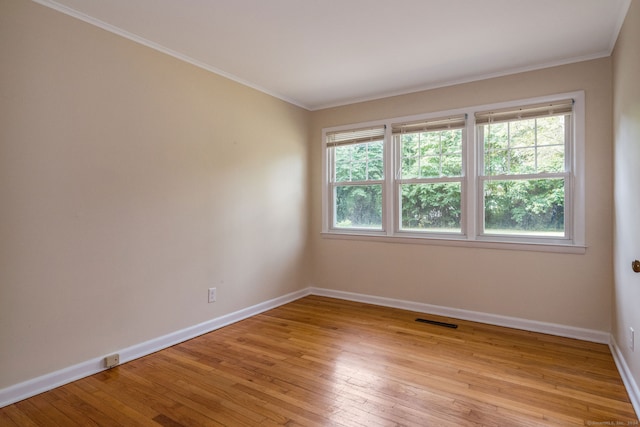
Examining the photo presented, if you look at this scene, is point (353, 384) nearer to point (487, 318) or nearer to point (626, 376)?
point (626, 376)

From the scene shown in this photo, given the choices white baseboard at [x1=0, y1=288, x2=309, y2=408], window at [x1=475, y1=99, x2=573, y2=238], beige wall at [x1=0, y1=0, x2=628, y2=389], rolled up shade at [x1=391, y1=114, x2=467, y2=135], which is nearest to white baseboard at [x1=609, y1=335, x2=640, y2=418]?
beige wall at [x1=0, y1=0, x2=628, y2=389]

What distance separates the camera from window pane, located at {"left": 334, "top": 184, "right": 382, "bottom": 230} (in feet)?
14.4

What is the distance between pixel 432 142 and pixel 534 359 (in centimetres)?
229

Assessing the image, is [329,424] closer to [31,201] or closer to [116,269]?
[116,269]

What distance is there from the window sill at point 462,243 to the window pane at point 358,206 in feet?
0.49

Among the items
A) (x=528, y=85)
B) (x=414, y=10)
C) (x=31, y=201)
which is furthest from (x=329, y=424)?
(x=528, y=85)

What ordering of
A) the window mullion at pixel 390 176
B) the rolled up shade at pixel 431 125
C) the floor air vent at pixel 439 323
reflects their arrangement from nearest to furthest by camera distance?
the floor air vent at pixel 439 323 < the rolled up shade at pixel 431 125 < the window mullion at pixel 390 176

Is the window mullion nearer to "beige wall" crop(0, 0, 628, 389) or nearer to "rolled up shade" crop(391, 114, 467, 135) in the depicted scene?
"rolled up shade" crop(391, 114, 467, 135)

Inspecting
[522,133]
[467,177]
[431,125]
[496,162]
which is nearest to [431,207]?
[467,177]

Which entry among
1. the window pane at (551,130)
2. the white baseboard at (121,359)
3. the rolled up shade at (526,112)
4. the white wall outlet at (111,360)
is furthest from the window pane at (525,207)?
the white wall outlet at (111,360)

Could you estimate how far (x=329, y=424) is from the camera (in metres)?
1.94

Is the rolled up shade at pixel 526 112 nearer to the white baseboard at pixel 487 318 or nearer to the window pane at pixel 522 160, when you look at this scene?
the window pane at pixel 522 160

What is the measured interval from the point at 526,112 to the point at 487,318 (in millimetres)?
2046

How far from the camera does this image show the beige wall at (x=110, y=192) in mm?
2197
